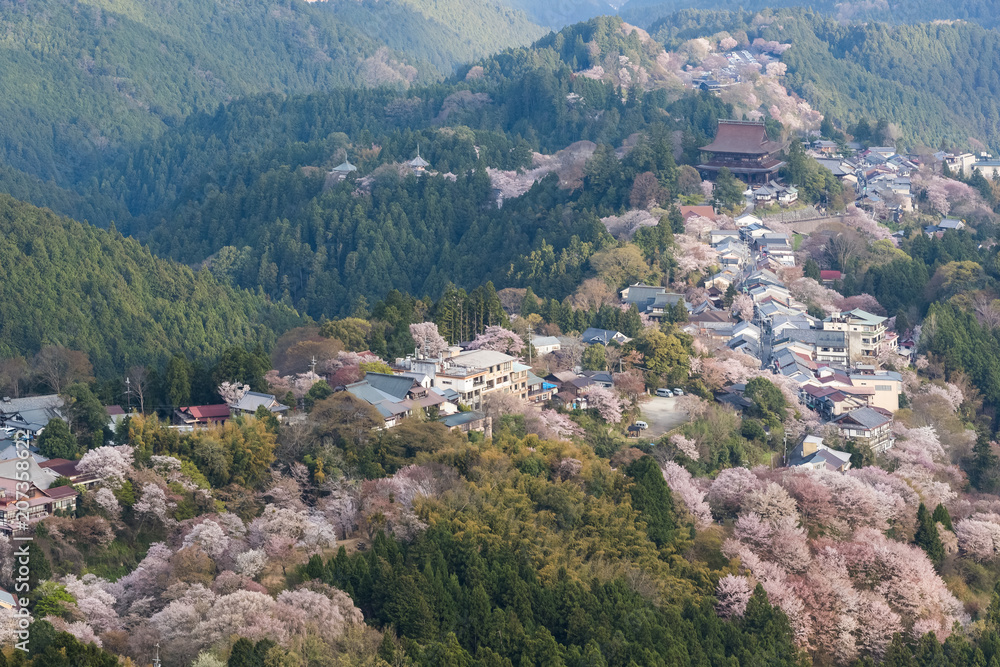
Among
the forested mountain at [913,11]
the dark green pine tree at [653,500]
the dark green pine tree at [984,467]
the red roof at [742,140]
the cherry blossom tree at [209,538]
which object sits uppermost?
the cherry blossom tree at [209,538]

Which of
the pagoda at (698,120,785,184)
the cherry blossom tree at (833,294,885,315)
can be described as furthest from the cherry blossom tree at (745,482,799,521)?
the pagoda at (698,120,785,184)

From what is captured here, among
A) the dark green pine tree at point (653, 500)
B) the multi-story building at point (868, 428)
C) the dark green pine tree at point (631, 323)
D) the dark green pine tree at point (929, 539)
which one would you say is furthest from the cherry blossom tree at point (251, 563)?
the dark green pine tree at point (631, 323)

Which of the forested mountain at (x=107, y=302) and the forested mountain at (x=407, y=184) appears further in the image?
the forested mountain at (x=407, y=184)

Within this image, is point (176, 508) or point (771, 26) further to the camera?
point (771, 26)

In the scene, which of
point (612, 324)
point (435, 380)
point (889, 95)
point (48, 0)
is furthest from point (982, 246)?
point (48, 0)

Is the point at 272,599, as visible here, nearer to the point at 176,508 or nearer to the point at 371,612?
the point at 371,612

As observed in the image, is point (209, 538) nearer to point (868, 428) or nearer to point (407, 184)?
point (868, 428)

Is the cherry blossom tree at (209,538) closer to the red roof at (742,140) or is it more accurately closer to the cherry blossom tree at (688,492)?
the cherry blossom tree at (688,492)

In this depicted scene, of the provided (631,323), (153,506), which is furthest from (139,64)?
(153,506)
